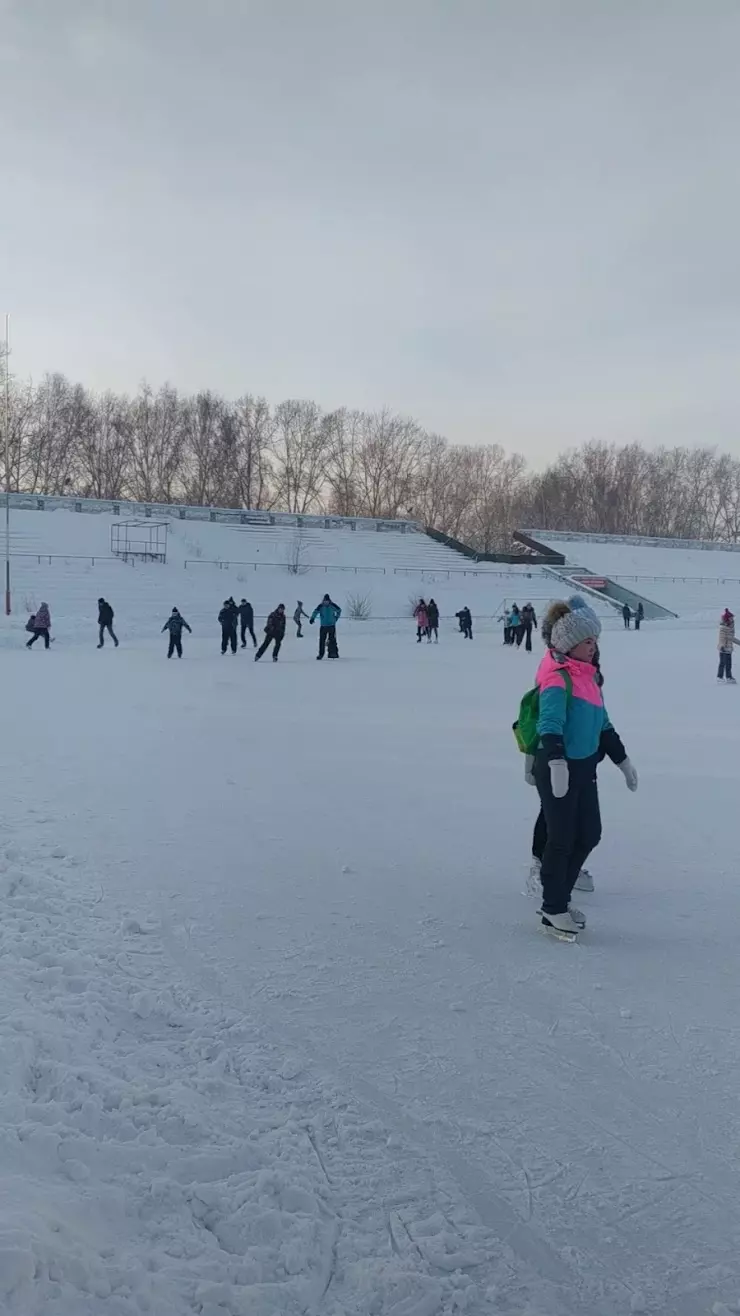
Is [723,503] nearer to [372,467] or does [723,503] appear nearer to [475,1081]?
[372,467]

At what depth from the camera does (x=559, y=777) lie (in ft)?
13.6

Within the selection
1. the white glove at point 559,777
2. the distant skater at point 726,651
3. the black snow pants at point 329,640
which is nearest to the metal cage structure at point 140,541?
the black snow pants at point 329,640

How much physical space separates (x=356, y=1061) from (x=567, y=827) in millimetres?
1675

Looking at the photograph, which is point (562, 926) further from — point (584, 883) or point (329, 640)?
point (329, 640)

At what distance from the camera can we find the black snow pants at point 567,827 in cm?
431

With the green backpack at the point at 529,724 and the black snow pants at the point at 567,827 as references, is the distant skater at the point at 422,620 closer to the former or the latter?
the green backpack at the point at 529,724

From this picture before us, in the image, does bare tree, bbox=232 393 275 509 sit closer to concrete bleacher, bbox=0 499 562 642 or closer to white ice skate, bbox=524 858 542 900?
concrete bleacher, bbox=0 499 562 642

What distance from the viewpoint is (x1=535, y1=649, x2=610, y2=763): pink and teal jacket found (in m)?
4.25

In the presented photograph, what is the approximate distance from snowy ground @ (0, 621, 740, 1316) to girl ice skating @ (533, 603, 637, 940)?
25 cm

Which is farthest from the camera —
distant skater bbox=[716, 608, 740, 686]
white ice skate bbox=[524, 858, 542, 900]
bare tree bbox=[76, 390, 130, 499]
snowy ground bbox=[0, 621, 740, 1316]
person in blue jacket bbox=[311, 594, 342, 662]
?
bare tree bbox=[76, 390, 130, 499]

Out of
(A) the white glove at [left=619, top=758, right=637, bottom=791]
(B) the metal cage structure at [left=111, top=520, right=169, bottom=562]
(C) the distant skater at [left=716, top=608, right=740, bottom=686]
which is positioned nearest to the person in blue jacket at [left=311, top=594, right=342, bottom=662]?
(C) the distant skater at [left=716, top=608, right=740, bottom=686]

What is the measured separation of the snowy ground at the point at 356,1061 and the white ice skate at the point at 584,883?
102 mm

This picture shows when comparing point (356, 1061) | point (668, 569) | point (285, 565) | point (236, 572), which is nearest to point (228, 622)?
point (356, 1061)

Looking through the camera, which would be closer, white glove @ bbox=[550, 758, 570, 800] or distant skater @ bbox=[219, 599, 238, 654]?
white glove @ bbox=[550, 758, 570, 800]
